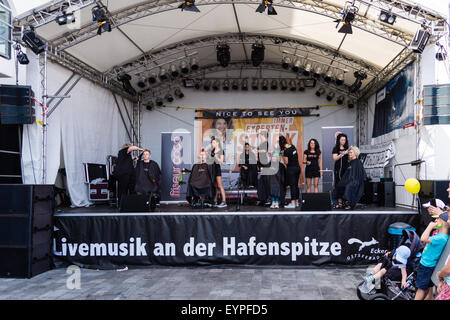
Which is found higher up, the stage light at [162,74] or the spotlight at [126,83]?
the stage light at [162,74]

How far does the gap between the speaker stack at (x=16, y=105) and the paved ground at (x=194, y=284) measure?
285cm

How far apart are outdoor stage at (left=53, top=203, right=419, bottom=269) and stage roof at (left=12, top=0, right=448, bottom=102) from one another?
3.53 metres

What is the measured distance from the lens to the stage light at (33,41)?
6.25m

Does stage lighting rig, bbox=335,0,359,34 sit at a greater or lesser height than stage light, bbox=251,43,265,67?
lesser

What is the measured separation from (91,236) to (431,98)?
605 cm

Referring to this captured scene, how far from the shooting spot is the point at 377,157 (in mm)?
9086

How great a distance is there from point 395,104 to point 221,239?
5.24m

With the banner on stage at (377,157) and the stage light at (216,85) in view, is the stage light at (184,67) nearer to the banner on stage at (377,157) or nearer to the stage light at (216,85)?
the stage light at (216,85)

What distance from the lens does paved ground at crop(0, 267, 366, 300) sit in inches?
165

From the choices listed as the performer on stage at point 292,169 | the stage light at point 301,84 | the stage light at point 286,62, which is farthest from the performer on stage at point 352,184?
the stage light at point 301,84

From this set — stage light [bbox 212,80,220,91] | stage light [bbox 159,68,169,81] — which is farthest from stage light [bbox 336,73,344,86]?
stage light [bbox 159,68,169,81]

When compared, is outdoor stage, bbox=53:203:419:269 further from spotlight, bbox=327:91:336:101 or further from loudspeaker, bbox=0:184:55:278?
spotlight, bbox=327:91:336:101
